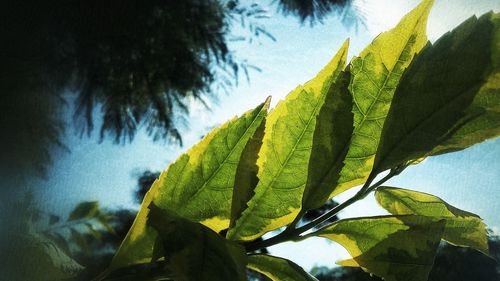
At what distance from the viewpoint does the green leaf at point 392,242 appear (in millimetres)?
104

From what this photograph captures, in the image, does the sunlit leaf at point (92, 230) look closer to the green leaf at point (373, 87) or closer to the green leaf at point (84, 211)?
the green leaf at point (84, 211)

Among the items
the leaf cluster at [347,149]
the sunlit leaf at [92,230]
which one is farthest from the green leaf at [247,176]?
the sunlit leaf at [92,230]

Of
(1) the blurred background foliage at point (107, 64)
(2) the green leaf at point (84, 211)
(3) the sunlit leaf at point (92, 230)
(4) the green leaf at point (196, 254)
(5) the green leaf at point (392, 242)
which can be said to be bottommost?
(5) the green leaf at point (392, 242)

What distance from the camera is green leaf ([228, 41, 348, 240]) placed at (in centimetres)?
11

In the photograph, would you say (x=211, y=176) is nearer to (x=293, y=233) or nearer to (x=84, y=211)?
(x=293, y=233)

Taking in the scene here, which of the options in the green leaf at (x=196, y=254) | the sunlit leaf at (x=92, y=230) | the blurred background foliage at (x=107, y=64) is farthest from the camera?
the blurred background foliage at (x=107, y=64)

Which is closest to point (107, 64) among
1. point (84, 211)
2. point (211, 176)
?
point (84, 211)

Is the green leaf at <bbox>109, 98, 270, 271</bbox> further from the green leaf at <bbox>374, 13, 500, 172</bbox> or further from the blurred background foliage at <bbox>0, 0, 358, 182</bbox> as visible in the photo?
the blurred background foliage at <bbox>0, 0, 358, 182</bbox>

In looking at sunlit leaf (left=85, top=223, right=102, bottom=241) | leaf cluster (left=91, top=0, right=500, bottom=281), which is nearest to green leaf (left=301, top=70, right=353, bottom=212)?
leaf cluster (left=91, top=0, right=500, bottom=281)

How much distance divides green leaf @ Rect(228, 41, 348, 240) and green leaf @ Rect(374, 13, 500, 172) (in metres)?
0.02

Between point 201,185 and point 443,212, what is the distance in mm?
59

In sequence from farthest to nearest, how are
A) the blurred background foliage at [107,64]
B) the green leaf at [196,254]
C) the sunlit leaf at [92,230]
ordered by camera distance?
the blurred background foliage at [107,64] < the sunlit leaf at [92,230] < the green leaf at [196,254]

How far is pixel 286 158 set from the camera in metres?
0.11

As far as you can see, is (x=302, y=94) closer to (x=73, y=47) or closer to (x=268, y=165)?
(x=268, y=165)
